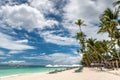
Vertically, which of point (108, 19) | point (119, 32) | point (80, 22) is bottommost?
point (119, 32)

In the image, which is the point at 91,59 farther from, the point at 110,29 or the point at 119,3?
the point at 119,3

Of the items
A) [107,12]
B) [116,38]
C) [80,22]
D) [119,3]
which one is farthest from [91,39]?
[119,3]

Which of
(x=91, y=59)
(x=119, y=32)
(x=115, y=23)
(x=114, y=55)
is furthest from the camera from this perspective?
(x=91, y=59)

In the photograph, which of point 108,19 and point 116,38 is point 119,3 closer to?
point 108,19

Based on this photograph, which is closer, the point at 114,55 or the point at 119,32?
the point at 119,32

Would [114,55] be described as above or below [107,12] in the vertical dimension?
below

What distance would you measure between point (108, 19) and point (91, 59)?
2015 inches

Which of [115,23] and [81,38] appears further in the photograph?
[81,38]

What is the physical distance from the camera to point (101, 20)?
44219 mm

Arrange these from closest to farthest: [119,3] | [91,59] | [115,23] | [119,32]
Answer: [119,3], [115,23], [119,32], [91,59]

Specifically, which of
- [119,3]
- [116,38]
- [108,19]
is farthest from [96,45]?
[119,3]

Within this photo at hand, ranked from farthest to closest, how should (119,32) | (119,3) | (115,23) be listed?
(119,32) < (115,23) < (119,3)

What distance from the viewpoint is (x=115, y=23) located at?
39000 mm

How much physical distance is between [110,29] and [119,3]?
44.0 feet
